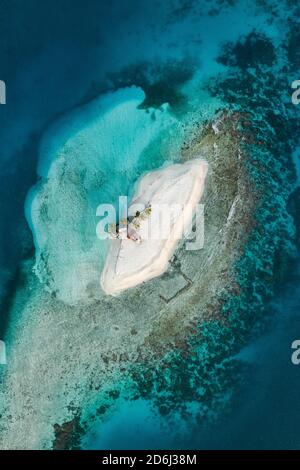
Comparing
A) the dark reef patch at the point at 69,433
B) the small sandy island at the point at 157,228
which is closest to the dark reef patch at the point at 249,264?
the small sandy island at the point at 157,228

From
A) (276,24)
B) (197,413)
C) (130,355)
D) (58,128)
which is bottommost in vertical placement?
(197,413)

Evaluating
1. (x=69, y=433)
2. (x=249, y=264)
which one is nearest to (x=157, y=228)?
(x=249, y=264)

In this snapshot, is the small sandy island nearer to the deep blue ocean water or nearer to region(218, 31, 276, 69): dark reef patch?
the deep blue ocean water

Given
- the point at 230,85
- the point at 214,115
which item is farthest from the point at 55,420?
the point at 230,85

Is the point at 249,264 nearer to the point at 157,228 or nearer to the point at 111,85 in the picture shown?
the point at 157,228

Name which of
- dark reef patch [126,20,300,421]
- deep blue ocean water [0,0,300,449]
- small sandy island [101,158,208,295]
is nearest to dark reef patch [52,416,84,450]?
deep blue ocean water [0,0,300,449]
